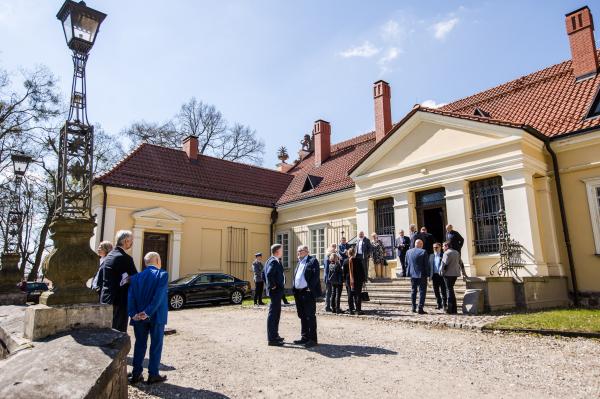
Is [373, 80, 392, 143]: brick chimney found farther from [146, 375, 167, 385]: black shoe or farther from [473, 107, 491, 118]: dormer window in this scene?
[146, 375, 167, 385]: black shoe

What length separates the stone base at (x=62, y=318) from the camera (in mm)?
4086

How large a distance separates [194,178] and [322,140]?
25.5ft

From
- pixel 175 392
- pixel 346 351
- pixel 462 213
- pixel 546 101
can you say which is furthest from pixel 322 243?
pixel 175 392

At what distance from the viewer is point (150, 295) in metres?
5.22

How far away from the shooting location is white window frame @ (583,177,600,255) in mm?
12016

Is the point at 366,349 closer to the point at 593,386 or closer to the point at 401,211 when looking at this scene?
the point at 593,386

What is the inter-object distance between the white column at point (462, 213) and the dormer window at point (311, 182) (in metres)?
8.69

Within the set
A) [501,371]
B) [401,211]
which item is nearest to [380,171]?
[401,211]

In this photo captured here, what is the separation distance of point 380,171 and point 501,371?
452 inches

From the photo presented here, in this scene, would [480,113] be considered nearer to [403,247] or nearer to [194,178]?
[403,247]

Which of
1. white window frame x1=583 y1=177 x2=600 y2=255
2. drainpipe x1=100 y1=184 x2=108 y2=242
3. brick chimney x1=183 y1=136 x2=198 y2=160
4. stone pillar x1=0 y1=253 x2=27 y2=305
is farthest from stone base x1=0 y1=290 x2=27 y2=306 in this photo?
white window frame x1=583 y1=177 x2=600 y2=255

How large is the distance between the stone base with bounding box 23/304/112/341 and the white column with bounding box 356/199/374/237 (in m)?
13.0

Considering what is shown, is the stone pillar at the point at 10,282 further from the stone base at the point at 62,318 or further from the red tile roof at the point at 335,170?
the red tile roof at the point at 335,170

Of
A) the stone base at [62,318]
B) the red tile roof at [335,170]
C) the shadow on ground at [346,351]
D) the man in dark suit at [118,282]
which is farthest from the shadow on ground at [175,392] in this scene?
the red tile roof at [335,170]
